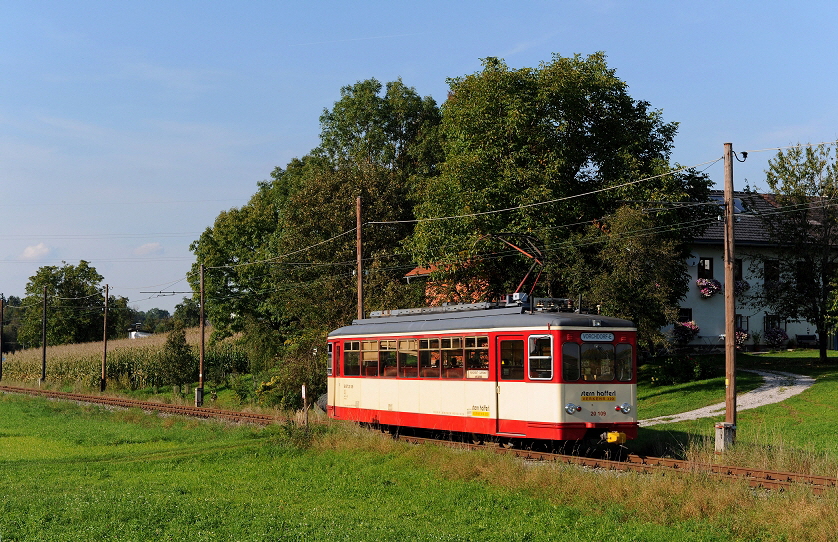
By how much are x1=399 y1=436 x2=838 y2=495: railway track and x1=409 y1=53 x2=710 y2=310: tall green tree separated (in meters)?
15.2

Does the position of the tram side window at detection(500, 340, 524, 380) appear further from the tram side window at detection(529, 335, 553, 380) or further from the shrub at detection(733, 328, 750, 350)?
the shrub at detection(733, 328, 750, 350)

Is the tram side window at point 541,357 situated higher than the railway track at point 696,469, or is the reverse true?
the tram side window at point 541,357

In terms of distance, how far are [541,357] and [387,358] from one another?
621 cm

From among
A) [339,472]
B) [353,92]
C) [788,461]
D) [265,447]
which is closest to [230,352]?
[353,92]

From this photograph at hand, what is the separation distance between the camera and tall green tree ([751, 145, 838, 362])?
3803cm

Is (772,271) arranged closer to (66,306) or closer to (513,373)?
(513,373)

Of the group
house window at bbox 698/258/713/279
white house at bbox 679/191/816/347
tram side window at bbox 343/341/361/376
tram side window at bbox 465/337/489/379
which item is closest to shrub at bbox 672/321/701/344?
white house at bbox 679/191/816/347

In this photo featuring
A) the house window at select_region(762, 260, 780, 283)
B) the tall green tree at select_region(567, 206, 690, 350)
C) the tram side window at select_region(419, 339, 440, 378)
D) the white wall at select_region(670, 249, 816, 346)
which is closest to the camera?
the tram side window at select_region(419, 339, 440, 378)

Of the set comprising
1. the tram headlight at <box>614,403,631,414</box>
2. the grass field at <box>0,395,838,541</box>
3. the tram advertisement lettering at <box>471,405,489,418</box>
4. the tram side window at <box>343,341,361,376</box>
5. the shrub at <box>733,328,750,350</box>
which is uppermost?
the shrub at <box>733,328,750,350</box>

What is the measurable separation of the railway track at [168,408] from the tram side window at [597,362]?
12004 mm

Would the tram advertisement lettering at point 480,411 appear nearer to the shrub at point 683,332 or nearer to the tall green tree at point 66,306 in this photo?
the shrub at point 683,332

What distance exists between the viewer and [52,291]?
101250mm

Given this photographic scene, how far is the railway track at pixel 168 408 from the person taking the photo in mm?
29816

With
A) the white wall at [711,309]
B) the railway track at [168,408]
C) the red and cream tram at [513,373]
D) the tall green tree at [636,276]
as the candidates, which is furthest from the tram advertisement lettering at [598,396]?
the white wall at [711,309]
